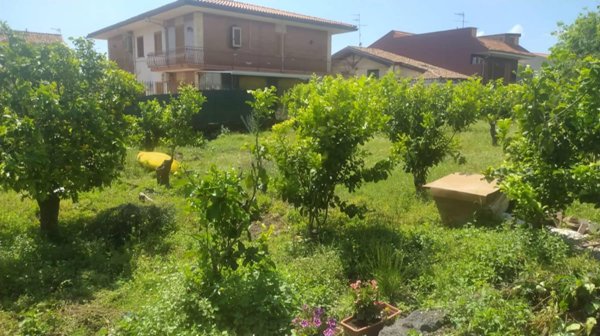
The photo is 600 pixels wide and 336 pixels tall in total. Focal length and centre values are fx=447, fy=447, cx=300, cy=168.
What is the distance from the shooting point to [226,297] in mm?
3252

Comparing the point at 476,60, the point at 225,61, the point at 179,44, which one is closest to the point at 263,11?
the point at 225,61

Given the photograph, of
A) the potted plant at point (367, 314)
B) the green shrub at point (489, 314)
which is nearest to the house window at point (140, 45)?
the potted plant at point (367, 314)

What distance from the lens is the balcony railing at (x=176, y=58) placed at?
67.7ft

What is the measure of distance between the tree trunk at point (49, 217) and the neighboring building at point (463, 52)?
29947mm

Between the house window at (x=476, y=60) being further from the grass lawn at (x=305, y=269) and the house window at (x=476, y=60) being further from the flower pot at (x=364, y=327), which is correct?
the flower pot at (x=364, y=327)

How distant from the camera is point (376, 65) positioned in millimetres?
26016

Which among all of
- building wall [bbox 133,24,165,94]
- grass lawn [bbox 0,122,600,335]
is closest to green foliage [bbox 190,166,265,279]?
grass lawn [bbox 0,122,600,335]

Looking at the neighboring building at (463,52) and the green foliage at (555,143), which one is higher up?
the neighboring building at (463,52)

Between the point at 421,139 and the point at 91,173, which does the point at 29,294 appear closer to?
Answer: the point at 91,173

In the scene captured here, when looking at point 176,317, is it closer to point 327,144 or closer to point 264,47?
point 327,144

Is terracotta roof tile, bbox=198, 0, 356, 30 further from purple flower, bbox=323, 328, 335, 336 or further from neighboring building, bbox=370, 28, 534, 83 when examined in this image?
purple flower, bbox=323, 328, 335, 336

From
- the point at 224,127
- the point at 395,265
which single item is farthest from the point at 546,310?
the point at 224,127

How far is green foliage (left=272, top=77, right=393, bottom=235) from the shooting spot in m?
5.06

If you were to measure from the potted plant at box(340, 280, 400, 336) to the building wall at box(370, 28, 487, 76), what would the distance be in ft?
99.2
